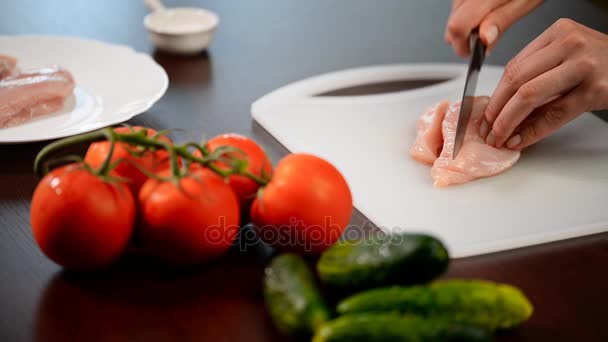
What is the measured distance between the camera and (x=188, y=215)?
3.21ft

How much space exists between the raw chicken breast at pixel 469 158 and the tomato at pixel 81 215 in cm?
68

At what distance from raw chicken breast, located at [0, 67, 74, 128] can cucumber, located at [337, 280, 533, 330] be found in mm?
933

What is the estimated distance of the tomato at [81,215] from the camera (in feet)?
3.14

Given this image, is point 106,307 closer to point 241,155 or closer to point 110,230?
point 110,230

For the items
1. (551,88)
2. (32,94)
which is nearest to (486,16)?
(551,88)

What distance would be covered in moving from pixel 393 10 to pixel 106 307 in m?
1.73

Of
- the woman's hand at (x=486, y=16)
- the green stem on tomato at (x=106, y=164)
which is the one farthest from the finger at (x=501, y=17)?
the green stem on tomato at (x=106, y=164)

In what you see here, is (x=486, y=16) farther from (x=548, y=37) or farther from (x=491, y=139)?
(x=491, y=139)

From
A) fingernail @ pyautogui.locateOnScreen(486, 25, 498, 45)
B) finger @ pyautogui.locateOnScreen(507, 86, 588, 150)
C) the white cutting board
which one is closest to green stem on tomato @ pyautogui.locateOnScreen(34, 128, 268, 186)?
the white cutting board

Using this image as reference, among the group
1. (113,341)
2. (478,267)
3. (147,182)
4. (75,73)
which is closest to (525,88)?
(478,267)

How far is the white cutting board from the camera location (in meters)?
1.30

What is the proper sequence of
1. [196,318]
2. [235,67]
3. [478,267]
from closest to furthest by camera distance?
[196,318], [478,267], [235,67]

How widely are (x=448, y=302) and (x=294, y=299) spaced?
0.63 feet

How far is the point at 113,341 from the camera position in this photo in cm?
96
